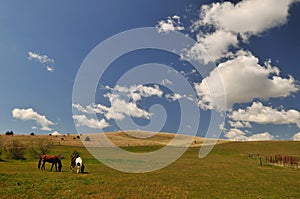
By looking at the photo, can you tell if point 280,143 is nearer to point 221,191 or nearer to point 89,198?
point 221,191

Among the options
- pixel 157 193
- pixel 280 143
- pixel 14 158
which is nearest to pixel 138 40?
pixel 14 158

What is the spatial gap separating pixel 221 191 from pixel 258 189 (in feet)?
14.8

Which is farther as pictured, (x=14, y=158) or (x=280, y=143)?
(x=280, y=143)

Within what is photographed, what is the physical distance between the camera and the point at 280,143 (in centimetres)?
11150

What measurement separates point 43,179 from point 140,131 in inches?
5543

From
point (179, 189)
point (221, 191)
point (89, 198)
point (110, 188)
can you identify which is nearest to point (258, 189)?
point (221, 191)

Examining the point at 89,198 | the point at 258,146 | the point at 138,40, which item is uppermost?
the point at 138,40

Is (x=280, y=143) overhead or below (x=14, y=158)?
overhead

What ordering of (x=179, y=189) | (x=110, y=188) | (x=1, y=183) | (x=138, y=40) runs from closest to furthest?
(x=1, y=183), (x=110, y=188), (x=179, y=189), (x=138, y=40)

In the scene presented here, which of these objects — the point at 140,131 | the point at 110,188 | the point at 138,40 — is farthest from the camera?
the point at 140,131

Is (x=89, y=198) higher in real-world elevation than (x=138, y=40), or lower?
lower

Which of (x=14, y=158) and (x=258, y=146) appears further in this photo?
(x=258, y=146)

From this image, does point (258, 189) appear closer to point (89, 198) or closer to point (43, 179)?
point (89, 198)

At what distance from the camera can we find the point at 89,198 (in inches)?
763
